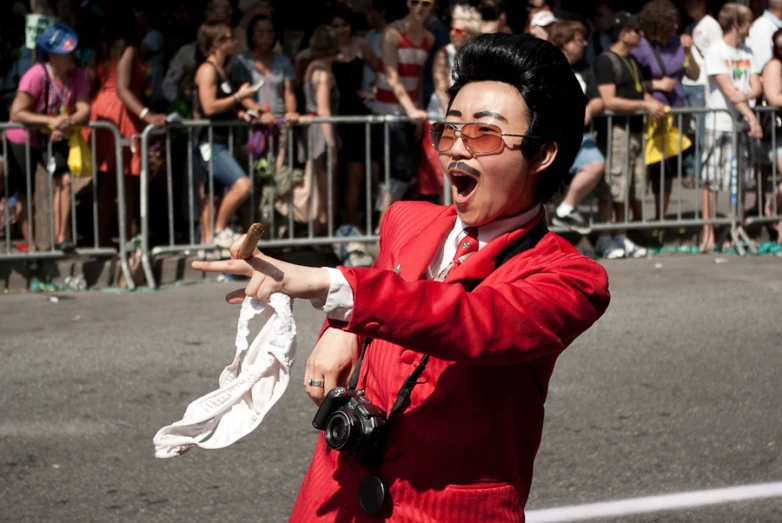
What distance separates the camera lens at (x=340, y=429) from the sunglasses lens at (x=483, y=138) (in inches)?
23.6

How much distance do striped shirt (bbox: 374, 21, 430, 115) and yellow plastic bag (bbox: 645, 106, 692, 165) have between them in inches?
77.0

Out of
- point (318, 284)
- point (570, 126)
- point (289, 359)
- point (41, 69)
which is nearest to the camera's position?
point (318, 284)

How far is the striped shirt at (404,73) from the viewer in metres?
10.2

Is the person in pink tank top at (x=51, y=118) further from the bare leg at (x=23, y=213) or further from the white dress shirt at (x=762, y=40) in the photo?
the white dress shirt at (x=762, y=40)

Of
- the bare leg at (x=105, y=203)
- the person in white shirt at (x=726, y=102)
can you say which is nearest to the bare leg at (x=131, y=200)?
the bare leg at (x=105, y=203)

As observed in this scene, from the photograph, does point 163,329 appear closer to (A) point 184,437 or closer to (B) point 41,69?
(B) point 41,69

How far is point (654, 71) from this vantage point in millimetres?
10594

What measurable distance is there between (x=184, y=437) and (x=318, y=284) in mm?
572

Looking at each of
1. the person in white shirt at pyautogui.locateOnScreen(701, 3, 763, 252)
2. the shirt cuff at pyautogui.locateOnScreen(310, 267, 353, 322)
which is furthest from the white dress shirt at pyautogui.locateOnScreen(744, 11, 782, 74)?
the shirt cuff at pyautogui.locateOnScreen(310, 267, 353, 322)

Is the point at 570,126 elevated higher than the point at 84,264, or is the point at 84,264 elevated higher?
the point at 570,126

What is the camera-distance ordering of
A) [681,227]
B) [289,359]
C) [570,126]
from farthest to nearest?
[681,227] < [570,126] < [289,359]

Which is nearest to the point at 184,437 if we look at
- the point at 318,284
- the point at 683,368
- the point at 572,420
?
the point at 318,284

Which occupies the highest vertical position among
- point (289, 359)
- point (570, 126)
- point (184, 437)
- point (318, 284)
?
point (570, 126)

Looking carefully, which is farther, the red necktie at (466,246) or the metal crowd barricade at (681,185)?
the metal crowd barricade at (681,185)
